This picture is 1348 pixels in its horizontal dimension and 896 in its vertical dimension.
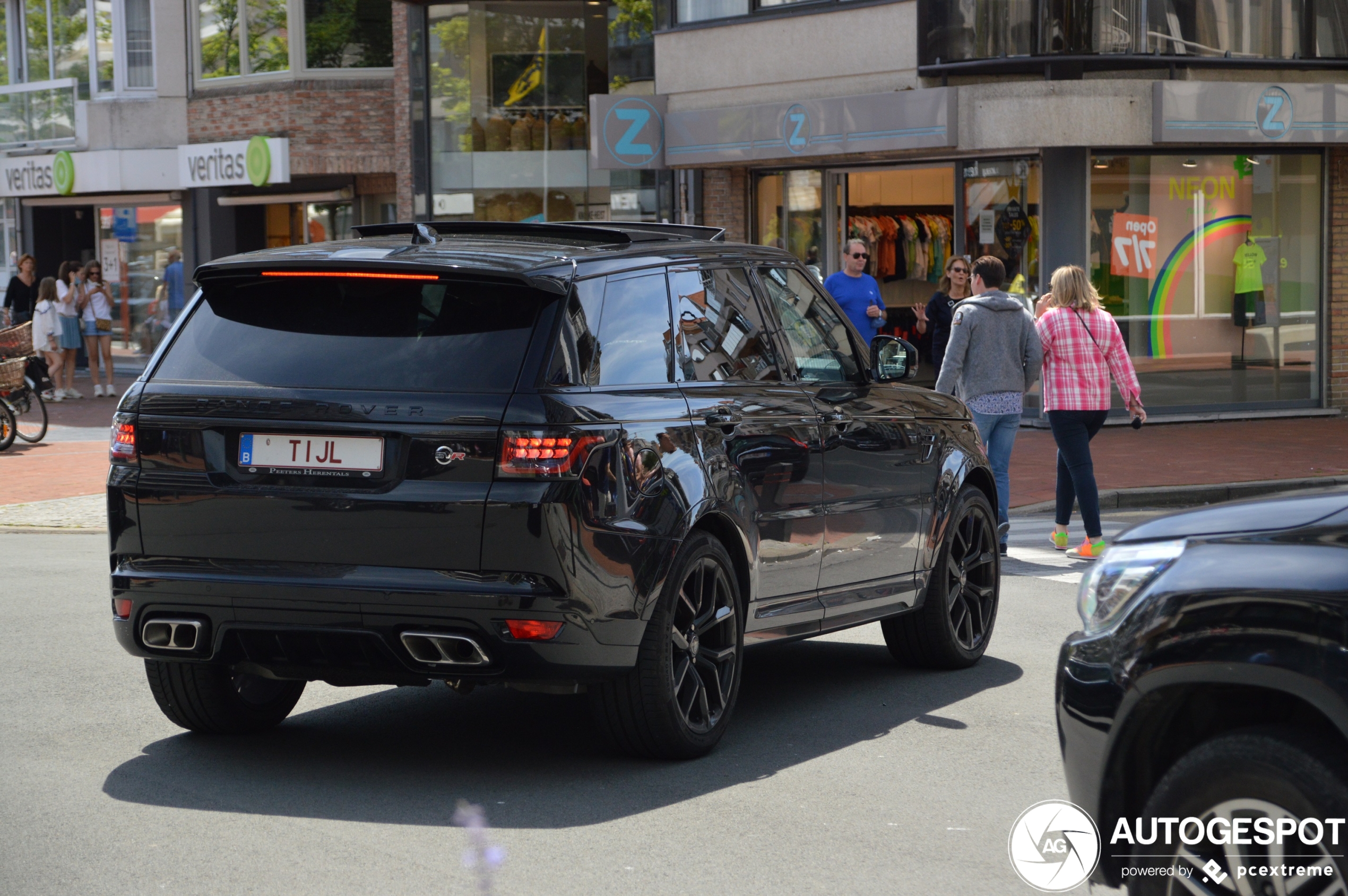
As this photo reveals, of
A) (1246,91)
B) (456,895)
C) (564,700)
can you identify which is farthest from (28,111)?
(456,895)

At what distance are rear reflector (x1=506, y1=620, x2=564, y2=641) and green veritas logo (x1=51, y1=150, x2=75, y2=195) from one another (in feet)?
90.4

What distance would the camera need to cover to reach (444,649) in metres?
5.16

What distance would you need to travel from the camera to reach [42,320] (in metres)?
24.6

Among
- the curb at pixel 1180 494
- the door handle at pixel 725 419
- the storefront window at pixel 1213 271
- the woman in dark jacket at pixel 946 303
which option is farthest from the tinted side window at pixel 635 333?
the storefront window at pixel 1213 271

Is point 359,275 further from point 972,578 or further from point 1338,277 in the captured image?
point 1338,277

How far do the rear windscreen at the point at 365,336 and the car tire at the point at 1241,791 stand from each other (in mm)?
2480

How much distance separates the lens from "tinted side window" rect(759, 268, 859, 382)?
6.68 metres

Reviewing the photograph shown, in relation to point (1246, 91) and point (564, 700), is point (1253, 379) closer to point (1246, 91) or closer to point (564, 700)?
point (1246, 91)

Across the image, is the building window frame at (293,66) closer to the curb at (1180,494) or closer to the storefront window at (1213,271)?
the storefront window at (1213,271)

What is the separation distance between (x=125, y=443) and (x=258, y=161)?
73.9ft

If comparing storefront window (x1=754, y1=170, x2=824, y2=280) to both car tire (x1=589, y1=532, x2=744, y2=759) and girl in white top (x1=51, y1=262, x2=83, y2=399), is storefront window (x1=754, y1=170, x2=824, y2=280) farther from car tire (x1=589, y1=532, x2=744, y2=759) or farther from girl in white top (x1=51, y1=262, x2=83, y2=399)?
car tire (x1=589, y1=532, x2=744, y2=759)

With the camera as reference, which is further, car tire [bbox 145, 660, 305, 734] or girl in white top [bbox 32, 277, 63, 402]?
girl in white top [bbox 32, 277, 63, 402]

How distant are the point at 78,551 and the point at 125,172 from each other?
1940 centimetres

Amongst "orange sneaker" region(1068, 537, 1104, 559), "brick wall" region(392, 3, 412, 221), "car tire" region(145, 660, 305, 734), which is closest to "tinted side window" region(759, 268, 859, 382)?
"car tire" region(145, 660, 305, 734)
